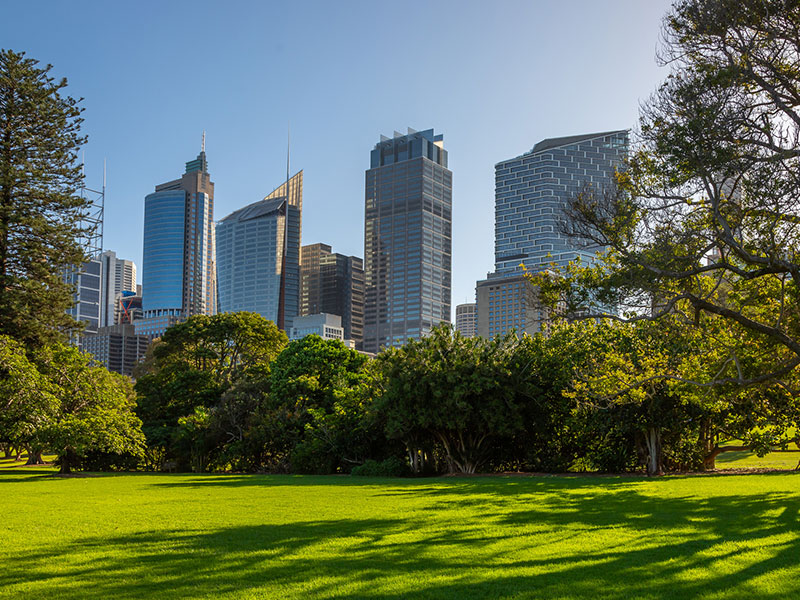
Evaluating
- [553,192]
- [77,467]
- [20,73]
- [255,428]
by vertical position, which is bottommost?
[77,467]

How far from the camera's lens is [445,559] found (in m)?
6.77

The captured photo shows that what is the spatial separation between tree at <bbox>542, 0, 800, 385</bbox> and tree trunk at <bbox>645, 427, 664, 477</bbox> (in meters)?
5.34

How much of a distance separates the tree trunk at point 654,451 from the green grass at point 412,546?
5.98 m

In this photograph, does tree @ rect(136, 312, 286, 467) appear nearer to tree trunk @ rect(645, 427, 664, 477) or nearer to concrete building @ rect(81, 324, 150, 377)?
tree trunk @ rect(645, 427, 664, 477)

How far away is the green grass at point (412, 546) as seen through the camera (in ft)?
18.8

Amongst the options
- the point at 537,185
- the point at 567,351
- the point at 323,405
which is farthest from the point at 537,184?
the point at 567,351

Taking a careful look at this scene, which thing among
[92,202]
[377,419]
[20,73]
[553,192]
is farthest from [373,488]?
[553,192]

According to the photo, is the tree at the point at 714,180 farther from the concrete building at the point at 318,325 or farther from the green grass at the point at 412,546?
the concrete building at the point at 318,325

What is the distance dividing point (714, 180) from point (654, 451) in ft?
31.1

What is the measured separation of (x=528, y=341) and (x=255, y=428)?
34.2ft

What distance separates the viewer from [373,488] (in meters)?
15.9

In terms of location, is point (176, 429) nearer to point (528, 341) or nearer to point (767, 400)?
point (528, 341)

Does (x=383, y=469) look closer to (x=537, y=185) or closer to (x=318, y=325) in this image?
(x=318, y=325)

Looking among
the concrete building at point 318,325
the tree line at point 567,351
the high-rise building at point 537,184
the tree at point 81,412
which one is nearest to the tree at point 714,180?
the tree line at point 567,351
